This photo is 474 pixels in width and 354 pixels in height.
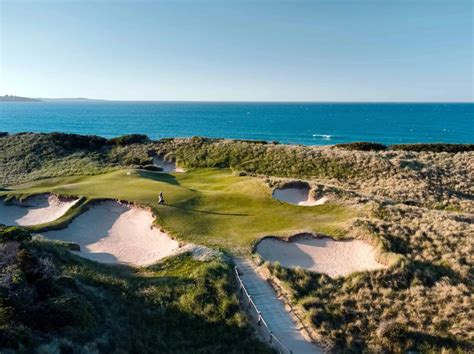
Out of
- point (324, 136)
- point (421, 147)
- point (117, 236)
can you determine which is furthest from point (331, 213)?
point (324, 136)

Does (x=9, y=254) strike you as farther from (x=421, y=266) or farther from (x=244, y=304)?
(x=421, y=266)

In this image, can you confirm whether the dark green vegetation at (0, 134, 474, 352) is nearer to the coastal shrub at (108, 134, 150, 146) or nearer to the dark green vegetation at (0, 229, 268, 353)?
the dark green vegetation at (0, 229, 268, 353)

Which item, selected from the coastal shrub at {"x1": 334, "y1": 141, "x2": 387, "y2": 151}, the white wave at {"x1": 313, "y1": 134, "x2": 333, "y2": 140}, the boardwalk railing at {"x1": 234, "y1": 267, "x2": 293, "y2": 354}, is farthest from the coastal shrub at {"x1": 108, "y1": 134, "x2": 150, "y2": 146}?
the white wave at {"x1": 313, "y1": 134, "x2": 333, "y2": 140}

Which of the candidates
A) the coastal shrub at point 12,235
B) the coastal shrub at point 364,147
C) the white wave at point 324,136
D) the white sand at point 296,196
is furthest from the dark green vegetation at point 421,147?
the white wave at point 324,136

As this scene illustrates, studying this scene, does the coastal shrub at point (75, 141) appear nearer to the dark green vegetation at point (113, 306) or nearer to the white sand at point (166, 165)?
the white sand at point (166, 165)

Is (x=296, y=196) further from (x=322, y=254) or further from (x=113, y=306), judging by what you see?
(x=113, y=306)

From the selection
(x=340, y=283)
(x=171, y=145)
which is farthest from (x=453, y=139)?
(x=340, y=283)
